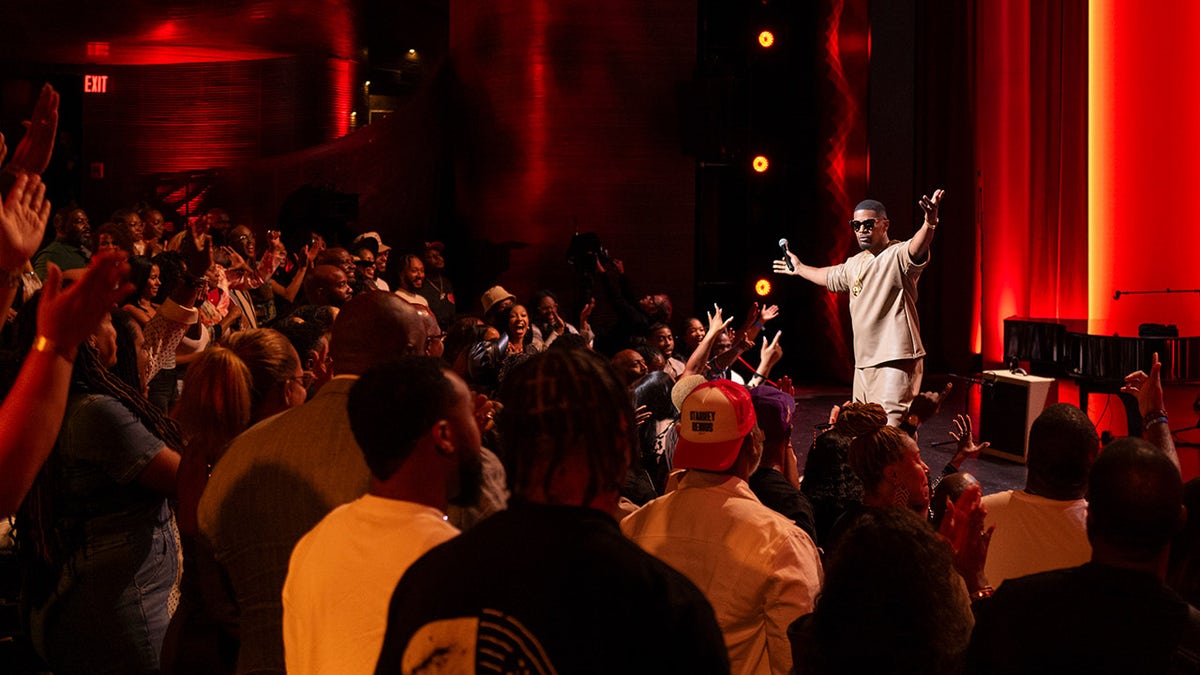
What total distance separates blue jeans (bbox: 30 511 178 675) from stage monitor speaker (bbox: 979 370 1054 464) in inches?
256

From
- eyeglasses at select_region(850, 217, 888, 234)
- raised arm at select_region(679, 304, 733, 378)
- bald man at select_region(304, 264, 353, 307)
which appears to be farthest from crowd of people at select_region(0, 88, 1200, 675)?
eyeglasses at select_region(850, 217, 888, 234)

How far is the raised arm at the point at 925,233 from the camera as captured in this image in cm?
648

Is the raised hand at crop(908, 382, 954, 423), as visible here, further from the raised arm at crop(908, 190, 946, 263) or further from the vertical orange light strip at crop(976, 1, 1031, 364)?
the vertical orange light strip at crop(976, 1, 1031, 364)

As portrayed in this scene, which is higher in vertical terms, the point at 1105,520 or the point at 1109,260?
the point at 1109,260

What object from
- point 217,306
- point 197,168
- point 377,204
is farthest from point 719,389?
point 197,168

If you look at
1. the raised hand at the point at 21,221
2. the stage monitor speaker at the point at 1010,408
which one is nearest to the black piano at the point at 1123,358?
the stage monitor speaker at the point at 1010,408

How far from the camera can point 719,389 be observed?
2688mm

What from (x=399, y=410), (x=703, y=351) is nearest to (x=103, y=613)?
(x=399, y=410)

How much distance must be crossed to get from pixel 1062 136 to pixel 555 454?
12.3 meters

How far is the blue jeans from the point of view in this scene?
8.89 ft

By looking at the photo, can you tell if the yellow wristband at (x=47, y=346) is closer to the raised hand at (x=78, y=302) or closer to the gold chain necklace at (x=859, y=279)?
the raised hand at (x=78, y=302)

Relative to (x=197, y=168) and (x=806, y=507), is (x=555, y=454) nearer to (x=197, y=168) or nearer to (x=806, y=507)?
(x=806, y=507)

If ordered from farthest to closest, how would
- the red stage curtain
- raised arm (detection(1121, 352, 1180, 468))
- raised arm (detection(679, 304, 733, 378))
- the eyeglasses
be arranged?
the red stage curtain, the eyeglasses, raised arm (detection(679, 304, 733, 378)), raised arm (detection(1121, 352, 1180, 468))

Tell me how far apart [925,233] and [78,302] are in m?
5.35
